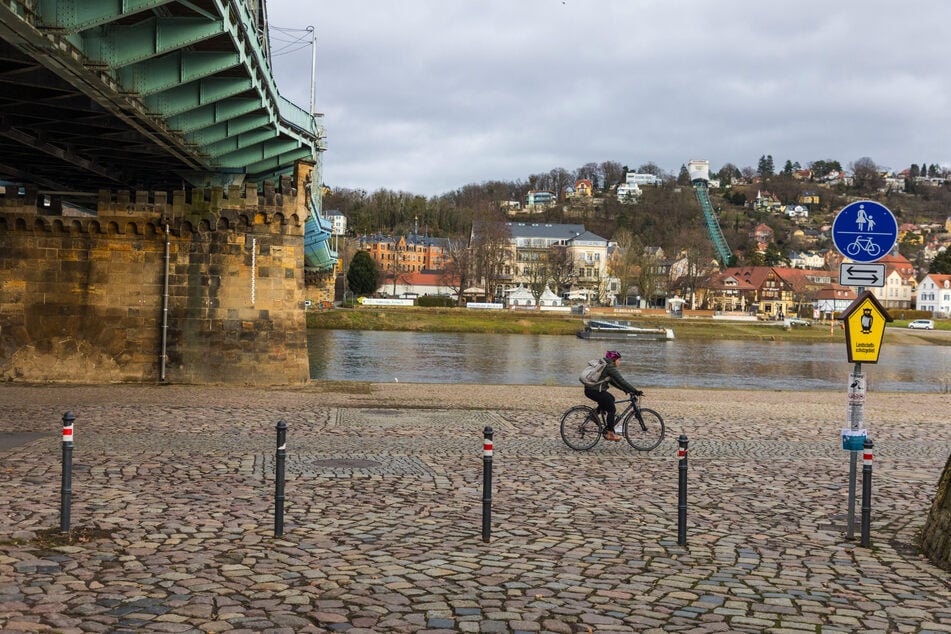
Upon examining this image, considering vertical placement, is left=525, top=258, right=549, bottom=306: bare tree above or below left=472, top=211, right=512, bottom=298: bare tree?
below

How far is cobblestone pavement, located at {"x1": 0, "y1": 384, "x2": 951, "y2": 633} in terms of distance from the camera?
20.1 feet

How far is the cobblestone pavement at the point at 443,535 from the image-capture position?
6121mm

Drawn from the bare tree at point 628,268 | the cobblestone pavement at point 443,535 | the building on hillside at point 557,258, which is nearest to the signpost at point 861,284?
the cobblestone pavement at point 443,535

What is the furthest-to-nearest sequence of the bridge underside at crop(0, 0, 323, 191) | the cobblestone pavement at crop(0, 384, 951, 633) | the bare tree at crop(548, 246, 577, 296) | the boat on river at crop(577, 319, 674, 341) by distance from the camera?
1. the bare tree at crop(548, 246, 577, 296)
2. the boat on river at crop(577, 319, 674, 341)
3. the bridge underside at crop(0, 0, 323, 191)
4. the cobblestone pavement at crop(0, 384, 951, 633)

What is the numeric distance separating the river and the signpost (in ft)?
Result: 81.9

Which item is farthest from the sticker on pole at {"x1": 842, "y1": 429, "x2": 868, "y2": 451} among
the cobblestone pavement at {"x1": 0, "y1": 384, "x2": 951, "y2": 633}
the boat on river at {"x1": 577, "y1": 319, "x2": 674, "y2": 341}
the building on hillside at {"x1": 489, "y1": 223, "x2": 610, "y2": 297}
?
the building on hillside at {"x1": 489, "y1": 223, "x2": 610, "y2": 297}

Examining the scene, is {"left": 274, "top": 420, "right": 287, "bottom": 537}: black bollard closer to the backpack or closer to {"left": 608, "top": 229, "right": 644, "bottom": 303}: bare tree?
the backpack

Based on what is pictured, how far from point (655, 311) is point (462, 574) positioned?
100 meters

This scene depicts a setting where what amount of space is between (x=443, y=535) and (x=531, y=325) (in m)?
73.9

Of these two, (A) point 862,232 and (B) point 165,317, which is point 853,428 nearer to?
(A) point 862,232

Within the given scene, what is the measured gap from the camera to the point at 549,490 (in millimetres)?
10656

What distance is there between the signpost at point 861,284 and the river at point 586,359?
25.0 m

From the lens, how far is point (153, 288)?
79.7 ft

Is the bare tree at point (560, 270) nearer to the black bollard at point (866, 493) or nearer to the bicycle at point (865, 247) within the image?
the bicycle at point (865, 247)
